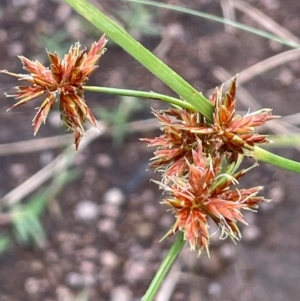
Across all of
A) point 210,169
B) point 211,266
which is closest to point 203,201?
point 210,169

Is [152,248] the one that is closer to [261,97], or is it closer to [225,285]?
[225,285]

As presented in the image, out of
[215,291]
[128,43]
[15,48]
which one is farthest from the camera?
[15,48]

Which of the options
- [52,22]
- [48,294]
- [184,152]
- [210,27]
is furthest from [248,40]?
[184,152]

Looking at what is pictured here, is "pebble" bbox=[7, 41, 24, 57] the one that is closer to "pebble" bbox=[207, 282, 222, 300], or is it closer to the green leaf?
the green leaf

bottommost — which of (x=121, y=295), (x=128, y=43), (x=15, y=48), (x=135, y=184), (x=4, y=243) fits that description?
(x=121, y=295)

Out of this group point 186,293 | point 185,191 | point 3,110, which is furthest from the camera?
point 3,110

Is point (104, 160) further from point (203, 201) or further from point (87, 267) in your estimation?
point (203, 201)

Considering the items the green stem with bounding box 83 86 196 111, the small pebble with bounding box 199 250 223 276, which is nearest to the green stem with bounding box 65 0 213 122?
the green stem with bounding box 83 86 196 111

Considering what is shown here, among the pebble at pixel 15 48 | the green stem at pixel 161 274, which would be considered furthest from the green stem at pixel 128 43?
the pebble at pixel 15 48
